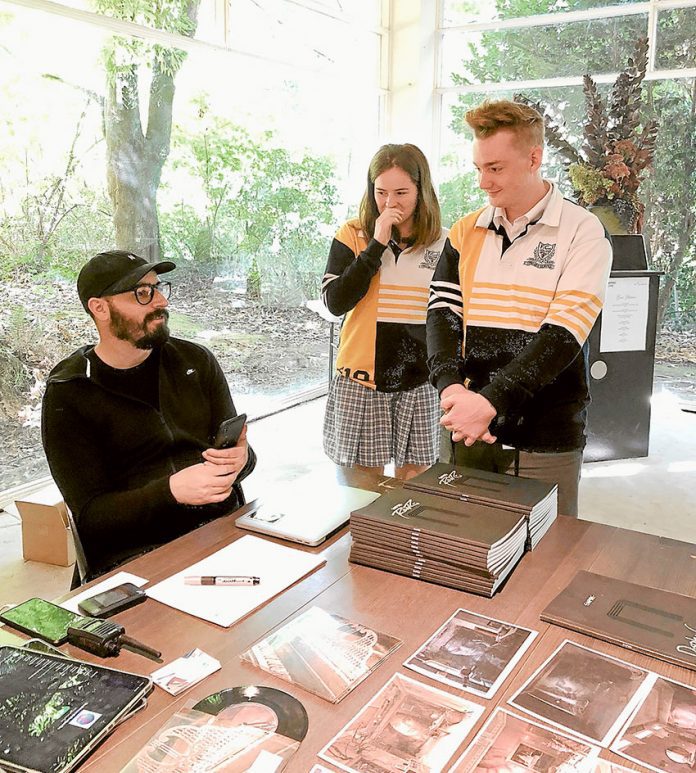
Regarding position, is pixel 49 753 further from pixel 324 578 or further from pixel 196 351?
pixel 196 351

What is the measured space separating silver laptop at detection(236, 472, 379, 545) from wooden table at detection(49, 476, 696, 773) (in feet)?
0.11

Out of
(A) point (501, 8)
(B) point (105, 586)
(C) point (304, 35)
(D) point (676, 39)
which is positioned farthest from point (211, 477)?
(A) point (501, 8)

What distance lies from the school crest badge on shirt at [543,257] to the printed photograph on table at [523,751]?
3.71 feet

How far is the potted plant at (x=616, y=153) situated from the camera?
3793mm

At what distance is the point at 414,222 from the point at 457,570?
4.38 ft

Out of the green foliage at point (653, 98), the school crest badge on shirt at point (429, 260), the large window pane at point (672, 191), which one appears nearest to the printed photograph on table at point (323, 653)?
the school crest badge on shirt at point (429, 260)

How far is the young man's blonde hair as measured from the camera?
1739 mm

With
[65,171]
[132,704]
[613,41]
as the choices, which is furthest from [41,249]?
[613,41]

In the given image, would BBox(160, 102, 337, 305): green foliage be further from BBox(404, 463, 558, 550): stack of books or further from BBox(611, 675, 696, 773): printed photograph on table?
BBox(611, 675, 696, 773): printed photograph on table

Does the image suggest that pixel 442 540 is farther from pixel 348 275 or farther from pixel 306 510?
pixel 348 275

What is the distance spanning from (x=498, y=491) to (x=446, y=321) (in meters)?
0.56

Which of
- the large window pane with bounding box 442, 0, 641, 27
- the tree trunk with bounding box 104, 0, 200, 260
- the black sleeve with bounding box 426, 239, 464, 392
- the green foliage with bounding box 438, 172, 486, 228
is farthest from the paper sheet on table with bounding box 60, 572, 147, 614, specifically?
the large window pane with bounding box 442, 0, 641, 27

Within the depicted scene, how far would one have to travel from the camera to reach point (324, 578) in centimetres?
132

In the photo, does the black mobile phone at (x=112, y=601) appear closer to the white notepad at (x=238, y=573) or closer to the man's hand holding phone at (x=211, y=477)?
the white notepad at (x=238, y=573)
